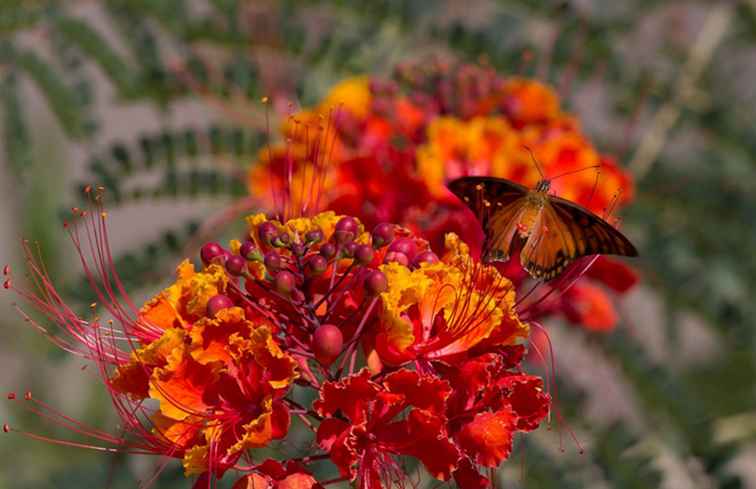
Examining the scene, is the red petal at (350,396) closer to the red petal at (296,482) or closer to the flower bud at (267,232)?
the red petal at (296,482)

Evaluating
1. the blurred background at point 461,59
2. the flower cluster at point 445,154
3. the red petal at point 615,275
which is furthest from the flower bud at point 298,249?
the red petal at point 615,275

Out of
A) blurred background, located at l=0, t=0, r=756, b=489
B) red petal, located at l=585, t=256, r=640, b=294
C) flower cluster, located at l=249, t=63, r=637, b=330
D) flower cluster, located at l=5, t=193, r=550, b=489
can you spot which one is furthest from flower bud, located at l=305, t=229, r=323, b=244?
red petal, located at l=585, t=256, r=640, b=294

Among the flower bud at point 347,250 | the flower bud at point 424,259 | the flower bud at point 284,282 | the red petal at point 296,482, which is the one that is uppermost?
the flower bud at point 347,250

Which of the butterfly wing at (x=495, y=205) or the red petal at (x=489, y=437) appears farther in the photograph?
the butterfly wing at (x=495, y=205)

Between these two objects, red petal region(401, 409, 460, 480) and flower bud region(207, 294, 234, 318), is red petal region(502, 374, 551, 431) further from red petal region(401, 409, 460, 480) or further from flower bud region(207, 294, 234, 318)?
flower bud region(207, 294, 234, 318)

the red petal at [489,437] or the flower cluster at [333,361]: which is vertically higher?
the flower cluster at [333,361]

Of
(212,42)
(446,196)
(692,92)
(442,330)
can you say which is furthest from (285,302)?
(692,92)

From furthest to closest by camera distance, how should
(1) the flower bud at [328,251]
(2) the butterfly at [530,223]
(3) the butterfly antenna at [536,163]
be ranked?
(3) the butterfly antenna at [536,163] → (2) the butterfly at [530,223] → (1) the flower bud at [328,251]

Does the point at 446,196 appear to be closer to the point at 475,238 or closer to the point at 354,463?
the point at 475,238
